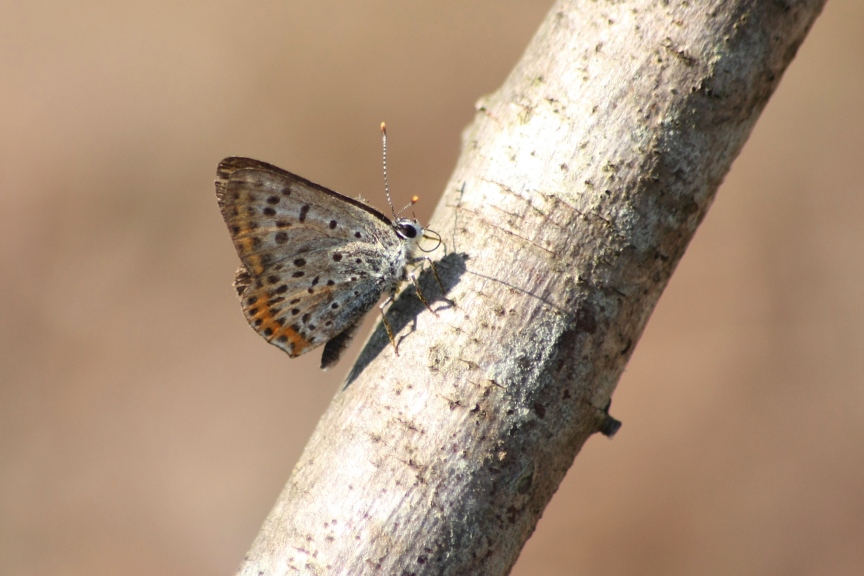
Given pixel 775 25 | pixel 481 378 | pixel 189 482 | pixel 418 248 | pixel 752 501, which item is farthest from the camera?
pixel 189 482

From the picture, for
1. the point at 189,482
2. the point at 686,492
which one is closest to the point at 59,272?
the point at 189,482

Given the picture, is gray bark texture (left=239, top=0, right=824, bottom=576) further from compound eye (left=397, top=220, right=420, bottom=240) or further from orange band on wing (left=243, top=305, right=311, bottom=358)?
orange band on wing (left=243, top=305, right=311, bottom=358)

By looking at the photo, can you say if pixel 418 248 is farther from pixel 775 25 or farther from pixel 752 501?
pixel 752 501

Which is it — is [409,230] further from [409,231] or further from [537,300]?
[537,300]

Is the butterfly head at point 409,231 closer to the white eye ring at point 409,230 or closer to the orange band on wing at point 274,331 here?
the white eye ring at point 409,230

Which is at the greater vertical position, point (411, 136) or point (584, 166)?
point (411, 136)

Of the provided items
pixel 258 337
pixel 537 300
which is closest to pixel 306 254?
pixel 537 300

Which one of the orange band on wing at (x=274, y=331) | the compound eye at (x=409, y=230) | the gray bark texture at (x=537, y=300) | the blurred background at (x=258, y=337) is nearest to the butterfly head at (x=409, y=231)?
the compound eye at (x=409, y=230)
